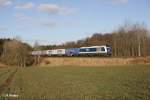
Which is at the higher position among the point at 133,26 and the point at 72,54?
the point at 133,26

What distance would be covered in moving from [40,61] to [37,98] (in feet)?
287

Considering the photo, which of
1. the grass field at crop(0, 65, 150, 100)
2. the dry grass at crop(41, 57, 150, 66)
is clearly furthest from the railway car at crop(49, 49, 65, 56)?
the grass field at crop(0, 65, 150, 100)

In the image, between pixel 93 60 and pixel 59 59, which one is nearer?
pixel 93 60

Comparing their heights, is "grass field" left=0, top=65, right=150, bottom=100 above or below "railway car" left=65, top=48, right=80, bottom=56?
below

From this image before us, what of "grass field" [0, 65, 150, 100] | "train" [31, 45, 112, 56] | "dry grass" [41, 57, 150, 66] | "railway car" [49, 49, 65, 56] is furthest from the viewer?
"railway car" [49, 49, 65, 56]

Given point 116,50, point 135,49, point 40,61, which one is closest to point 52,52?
point 40,61

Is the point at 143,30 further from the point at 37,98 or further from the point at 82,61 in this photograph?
the point at 37,98

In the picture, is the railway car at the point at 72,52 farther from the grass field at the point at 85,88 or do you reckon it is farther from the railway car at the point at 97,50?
the grass field at the point at 85,88

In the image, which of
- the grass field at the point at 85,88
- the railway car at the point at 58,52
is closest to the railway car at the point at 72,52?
the railway car at the point at 58,52

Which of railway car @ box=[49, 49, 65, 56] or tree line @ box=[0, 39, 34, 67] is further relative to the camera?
tree line @ box=[0, 39, 34, 67]

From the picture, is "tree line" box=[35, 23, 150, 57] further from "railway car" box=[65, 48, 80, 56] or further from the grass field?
the grass field

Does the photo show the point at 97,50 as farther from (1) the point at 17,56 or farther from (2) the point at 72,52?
(1) the point at 17,56

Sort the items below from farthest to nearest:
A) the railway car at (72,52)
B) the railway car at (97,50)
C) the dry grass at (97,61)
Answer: the railway car at (72,52), the railway car at (97,50), the dry grass at (97,61)

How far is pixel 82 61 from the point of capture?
7838cm
